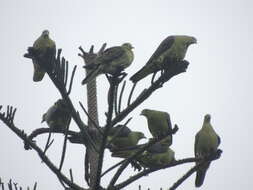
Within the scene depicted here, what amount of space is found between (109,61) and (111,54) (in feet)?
→ 0.53

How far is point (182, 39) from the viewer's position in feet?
17.4

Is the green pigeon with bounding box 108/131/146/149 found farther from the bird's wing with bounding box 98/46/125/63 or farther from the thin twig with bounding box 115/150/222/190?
the thin twig with bounding box 115/150/222/190

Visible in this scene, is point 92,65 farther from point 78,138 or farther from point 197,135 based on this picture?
point 197,135

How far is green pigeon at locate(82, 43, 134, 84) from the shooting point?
4090 mm

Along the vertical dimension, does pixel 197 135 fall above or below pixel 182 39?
below

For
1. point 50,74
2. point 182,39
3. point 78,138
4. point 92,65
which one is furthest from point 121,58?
point 50,74

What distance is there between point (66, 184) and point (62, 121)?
1807mm

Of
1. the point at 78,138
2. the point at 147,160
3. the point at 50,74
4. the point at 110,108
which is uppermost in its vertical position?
the point at 50,74

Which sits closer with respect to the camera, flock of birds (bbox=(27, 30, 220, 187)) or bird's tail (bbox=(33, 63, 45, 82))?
flock of birds (bbox=(27, 30, 220, 187))

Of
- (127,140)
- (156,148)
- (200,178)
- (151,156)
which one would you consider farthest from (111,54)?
(156,148)

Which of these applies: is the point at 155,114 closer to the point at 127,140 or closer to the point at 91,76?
the point at 127,140

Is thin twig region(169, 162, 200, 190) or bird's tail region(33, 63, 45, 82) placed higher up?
bird's tail region(33, 63, 45, 82)

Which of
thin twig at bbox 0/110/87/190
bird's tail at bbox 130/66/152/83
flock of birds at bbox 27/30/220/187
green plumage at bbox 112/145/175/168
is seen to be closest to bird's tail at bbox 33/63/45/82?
flock of birds at bbox 27/30/220/187

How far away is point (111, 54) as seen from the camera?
5078 mm
